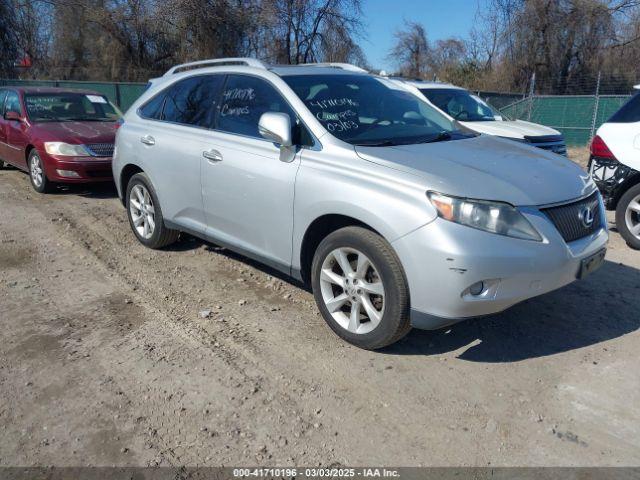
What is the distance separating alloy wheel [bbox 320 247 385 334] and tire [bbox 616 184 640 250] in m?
3.85

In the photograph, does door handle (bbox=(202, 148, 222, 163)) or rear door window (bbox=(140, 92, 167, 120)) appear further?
rear door window (bbox=(140, 92, 167, 120))

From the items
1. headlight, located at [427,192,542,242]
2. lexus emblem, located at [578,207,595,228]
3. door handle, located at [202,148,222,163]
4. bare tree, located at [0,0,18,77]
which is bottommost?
lexus emblem, located at [578,207,595,228]

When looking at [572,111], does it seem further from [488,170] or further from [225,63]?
[488,170]

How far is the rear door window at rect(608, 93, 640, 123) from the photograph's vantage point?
5.95 metres

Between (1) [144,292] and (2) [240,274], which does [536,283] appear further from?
(1) [144,292]

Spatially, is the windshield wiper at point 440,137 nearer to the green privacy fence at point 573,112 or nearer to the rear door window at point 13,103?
the rear door window at point 13,103

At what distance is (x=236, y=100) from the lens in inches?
175

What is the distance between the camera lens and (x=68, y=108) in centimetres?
891

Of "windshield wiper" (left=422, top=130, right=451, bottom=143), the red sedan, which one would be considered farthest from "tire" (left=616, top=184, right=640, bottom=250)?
the red sedan

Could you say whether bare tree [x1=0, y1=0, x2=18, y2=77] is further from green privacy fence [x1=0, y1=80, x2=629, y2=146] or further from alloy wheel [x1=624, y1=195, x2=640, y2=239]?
alloy wheel [x1=624, y1=195, x2=640, y2=239]

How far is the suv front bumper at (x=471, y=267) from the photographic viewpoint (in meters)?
2.99

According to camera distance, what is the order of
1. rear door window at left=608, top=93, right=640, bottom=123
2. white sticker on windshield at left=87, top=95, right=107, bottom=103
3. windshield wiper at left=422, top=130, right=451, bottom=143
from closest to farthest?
windshield wiper at left=422, top=130, right=451, bottom=143
rear door window at left=608, top=93, right=640, bottom=123
white sticker on windshield at left=87, top=95, right=107, bottom=103

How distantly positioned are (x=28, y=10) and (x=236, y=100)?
1039 inches

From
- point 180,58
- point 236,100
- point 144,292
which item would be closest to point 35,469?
point 144,292
